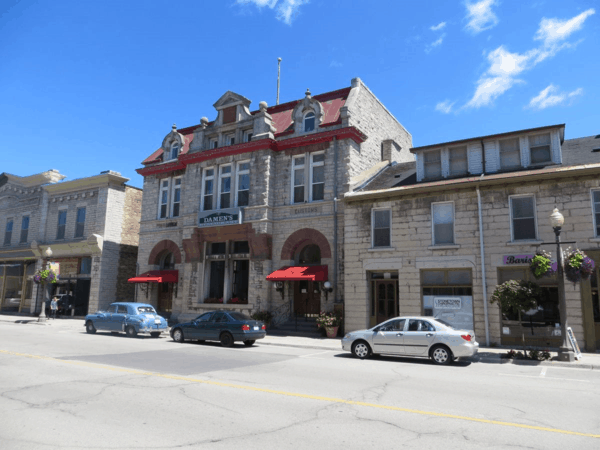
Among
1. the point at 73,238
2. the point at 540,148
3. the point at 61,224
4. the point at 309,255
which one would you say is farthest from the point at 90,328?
the point at 540,148

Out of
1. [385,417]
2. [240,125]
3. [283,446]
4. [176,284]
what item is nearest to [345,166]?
[240,125]

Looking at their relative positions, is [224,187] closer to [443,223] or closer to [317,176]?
[317,176]

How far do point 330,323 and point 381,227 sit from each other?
5095 millimetres

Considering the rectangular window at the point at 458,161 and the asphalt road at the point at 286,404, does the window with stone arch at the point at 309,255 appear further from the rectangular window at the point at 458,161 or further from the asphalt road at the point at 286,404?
the asphalt road at the point at 286,404

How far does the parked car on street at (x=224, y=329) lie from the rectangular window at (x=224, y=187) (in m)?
9.75

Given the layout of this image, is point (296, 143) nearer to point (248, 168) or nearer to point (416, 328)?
point (248, 168)

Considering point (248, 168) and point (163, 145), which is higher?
point (163, 145)

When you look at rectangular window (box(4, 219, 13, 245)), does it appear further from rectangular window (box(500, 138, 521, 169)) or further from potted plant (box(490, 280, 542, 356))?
potted plant (box(490, 280, 542, 356))

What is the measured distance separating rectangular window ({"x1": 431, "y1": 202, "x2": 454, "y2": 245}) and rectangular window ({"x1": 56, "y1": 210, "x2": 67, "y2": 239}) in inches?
1120

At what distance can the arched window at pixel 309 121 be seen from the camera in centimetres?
2492

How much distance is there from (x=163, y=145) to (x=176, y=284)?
9.80 meters

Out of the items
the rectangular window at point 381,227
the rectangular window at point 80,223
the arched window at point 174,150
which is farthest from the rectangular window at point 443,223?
the rectangular window at point 80,223

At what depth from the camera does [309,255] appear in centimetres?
2416

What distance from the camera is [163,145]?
30312 millimetres
